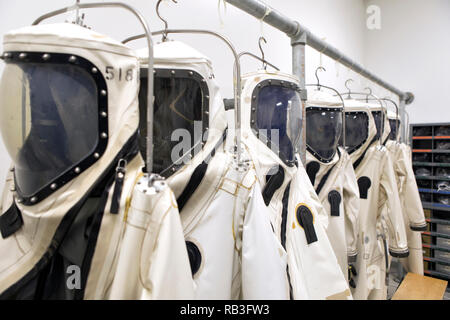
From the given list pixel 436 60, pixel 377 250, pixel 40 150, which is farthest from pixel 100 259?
pixel 436 60

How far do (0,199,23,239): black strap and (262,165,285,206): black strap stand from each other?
0.67 m

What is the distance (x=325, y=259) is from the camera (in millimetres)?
868

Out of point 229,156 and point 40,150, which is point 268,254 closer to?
point 229,156

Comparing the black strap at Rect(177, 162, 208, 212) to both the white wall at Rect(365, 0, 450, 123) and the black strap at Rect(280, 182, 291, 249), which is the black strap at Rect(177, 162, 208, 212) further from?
the white wall at Rect(365, 0, 450, 123)

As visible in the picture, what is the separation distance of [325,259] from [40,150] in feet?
2.64

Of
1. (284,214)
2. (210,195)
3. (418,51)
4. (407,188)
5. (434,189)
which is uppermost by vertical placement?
(418,51)

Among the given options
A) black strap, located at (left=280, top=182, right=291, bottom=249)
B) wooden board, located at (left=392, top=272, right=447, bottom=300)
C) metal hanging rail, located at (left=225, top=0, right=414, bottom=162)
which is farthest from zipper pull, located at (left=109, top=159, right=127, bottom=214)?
wooden board, located at (left=392, top=272, right=447, bottom=300)

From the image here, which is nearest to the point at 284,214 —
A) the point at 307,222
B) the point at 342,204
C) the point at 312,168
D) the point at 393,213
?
the point at 307,222

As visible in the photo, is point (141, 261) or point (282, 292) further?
point (282, 292)

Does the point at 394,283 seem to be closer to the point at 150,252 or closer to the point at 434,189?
the point at 434,189

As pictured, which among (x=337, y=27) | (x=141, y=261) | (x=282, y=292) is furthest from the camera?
(x=337, y=27)

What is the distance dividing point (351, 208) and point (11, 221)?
148 centimetres

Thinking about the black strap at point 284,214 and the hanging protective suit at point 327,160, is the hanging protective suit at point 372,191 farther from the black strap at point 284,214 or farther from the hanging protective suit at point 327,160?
the black strap at point 284,214

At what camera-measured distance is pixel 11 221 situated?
589 mm
